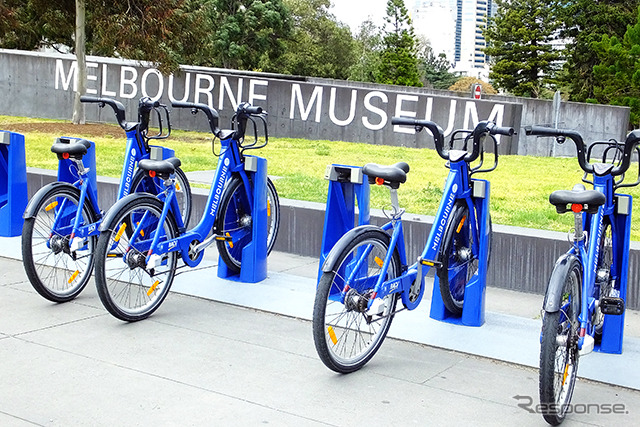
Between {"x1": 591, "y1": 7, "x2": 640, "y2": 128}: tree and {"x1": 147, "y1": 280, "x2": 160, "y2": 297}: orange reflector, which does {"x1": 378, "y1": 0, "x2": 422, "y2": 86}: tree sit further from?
{"x1": 147, "y1": 280, "x2": 160, "y2": 297}: orange reflector

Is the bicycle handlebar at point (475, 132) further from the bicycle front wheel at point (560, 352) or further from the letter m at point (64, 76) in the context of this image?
the letter m at point (64, 76)

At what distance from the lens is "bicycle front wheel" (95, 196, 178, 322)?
532 centimetres

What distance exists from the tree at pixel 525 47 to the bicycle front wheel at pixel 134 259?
171 ft

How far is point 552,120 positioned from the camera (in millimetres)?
21875

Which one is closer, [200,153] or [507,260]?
[507,260]

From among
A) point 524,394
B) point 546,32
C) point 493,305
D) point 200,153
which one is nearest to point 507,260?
point 493,305

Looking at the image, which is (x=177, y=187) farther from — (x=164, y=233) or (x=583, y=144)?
(x=583, y=144)

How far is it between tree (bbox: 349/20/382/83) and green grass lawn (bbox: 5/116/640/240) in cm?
4576

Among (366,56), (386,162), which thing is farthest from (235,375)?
(366,56)

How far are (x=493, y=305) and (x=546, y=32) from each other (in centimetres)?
5247

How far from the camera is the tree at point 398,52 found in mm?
58688

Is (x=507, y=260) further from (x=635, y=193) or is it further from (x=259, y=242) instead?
A: (x=635, y=193)

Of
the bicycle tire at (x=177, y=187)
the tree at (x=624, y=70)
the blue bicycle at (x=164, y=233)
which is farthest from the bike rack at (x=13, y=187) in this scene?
the tree at (x=624, y=70)

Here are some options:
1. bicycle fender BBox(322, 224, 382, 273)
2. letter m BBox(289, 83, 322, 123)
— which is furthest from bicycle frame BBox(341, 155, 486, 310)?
letter m BBox(289, 83, 322, 123)
